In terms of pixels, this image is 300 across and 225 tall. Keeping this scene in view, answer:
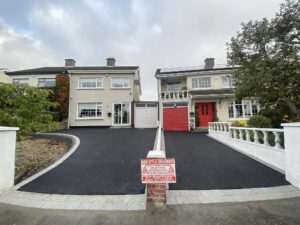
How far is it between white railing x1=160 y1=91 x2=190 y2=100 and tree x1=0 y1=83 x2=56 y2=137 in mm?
12628

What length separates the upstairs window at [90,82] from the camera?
17906mm

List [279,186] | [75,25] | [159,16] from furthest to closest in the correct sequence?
[75,25], [159,16], [279,186]

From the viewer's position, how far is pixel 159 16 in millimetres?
11031

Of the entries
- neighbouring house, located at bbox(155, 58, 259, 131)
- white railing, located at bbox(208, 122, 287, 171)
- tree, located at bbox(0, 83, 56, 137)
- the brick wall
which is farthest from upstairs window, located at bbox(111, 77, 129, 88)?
the brick wall

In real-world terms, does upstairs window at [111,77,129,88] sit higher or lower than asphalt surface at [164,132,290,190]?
higher

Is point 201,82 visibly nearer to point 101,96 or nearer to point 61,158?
point 101,96

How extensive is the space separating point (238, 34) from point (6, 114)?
10.7 meters

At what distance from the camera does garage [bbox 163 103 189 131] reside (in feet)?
52.5

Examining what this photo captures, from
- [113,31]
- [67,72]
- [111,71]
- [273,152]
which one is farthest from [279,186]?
[67,72]

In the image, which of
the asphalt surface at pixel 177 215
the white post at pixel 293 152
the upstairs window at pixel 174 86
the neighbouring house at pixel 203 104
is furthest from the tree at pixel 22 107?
the upstairs window at pixel 174 86

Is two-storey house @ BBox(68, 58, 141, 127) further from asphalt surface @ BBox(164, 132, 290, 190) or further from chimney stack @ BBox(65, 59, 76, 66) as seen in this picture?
asphalt surface @ BBox(164, 132, 290, 190)

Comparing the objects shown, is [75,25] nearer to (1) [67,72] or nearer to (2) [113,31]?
(2) [113,31]

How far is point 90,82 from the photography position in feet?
59.1

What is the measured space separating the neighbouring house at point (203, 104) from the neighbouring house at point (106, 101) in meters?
2.53
